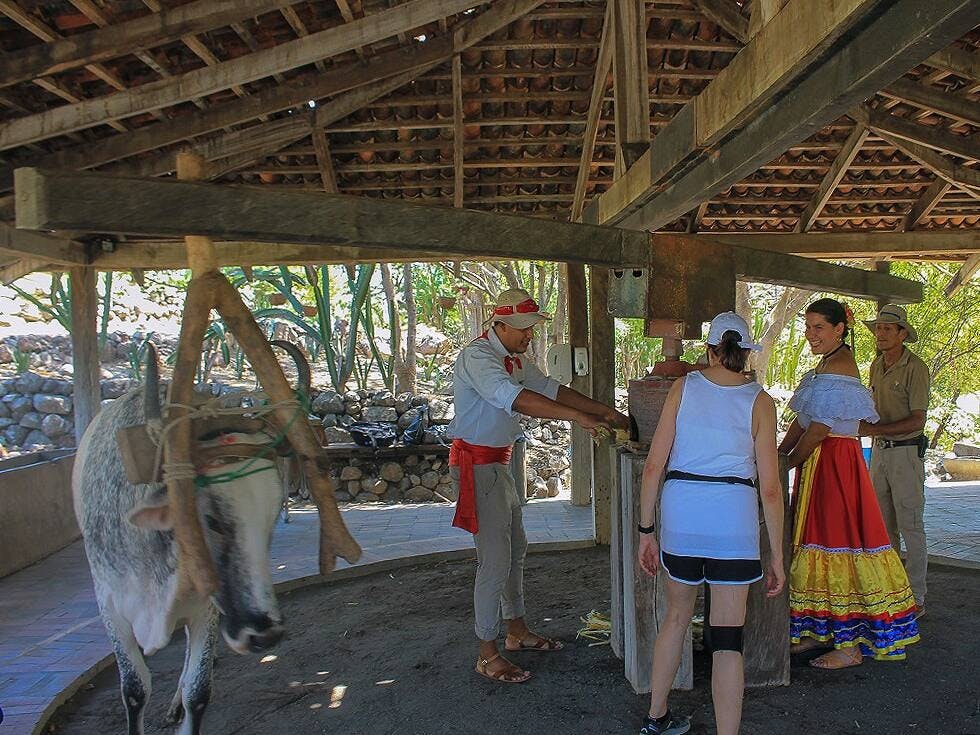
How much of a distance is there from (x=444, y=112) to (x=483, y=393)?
138 inches

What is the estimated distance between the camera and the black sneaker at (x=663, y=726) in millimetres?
3469

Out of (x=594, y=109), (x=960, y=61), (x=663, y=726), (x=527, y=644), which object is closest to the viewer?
(x=663, y=726)

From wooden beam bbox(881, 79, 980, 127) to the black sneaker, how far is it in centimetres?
451

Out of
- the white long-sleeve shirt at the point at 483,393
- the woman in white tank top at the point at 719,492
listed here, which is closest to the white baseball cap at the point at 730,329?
the woman in white tank top at the point at 719,492

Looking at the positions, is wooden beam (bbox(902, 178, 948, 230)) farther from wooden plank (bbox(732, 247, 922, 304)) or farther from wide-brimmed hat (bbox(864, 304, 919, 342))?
wide-brimmed hat (bbox(864, 304, 919, 342))

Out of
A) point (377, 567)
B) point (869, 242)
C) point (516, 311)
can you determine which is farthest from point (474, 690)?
point (869, 242)

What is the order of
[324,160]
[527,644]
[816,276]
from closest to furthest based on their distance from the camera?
[527,644] → [816,276] → [324,160]

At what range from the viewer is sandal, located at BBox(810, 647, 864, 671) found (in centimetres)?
420

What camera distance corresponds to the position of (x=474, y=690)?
411 centimetres

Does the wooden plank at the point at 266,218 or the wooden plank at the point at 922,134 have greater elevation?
the wooden plank at the point at 922,134

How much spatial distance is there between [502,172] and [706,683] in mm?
4834

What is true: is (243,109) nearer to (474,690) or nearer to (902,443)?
(474,690)

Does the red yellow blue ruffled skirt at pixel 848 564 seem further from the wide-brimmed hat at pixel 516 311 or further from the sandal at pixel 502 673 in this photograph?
the wide-brimmed hat at pixel 516 311

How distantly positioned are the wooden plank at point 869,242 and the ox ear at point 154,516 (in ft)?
20.8
